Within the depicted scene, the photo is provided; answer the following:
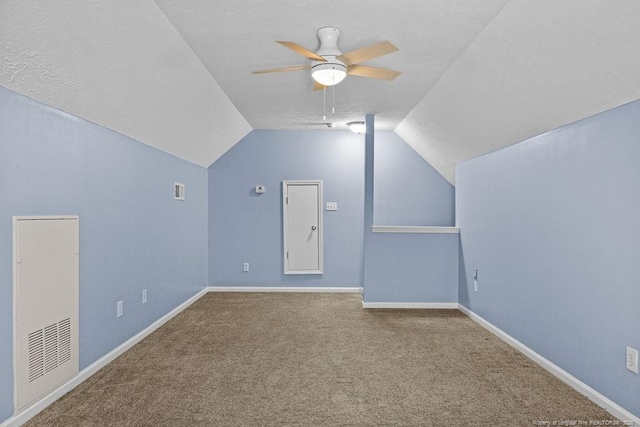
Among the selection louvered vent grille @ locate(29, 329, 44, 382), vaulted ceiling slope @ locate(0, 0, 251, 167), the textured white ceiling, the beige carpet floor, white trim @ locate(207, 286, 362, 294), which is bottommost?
the beige carpet floor

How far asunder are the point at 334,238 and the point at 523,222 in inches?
123

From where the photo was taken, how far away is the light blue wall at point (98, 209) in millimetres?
2197

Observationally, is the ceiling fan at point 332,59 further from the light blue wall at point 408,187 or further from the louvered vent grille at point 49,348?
the light blue wall at point 408,187

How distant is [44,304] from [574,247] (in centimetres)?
348

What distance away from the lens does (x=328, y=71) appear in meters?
2.92

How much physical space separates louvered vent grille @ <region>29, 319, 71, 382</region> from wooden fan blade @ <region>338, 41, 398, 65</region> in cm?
260

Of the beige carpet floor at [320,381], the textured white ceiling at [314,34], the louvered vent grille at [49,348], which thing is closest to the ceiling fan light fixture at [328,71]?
the textured white ceiling at [314,34]

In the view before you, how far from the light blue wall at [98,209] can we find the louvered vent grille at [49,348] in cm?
16

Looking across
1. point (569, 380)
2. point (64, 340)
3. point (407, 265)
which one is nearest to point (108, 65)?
point (64, 340)

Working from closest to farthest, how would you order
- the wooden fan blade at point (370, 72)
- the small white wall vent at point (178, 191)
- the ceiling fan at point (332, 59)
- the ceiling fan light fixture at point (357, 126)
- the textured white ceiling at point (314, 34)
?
1. the textured white ceiling at point (314, 34)
2. the ceiling fan at point (332, 59)
3. the wooden fan blade at point (370, 72)
4. the small white wall vent at point (178, 191)
5. the ceiling fan light fixture at point (357, 126)

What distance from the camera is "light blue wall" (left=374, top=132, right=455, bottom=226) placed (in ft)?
20.5

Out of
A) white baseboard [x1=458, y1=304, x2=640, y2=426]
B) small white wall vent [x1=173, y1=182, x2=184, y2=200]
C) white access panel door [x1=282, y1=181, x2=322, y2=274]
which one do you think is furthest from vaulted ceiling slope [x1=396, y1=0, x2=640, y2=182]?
small white wall vent [x1=173, y1=182, x2=184, y2=200]

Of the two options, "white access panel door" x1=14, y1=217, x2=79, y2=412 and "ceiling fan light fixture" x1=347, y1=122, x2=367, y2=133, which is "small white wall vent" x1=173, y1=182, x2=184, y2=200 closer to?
"white access panel door" x1=14, y1=217, x2=79, y2=412

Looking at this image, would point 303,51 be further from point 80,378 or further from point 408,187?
point 408,187
